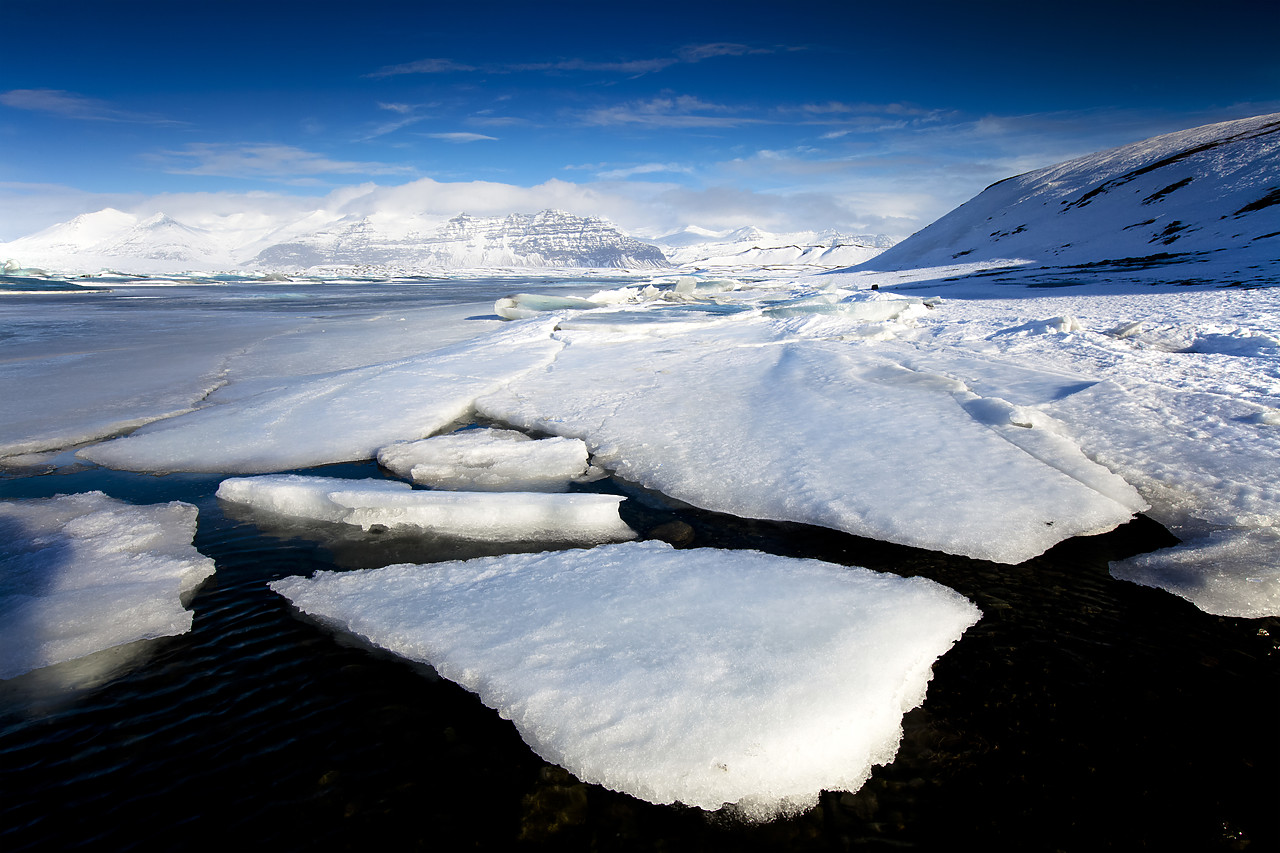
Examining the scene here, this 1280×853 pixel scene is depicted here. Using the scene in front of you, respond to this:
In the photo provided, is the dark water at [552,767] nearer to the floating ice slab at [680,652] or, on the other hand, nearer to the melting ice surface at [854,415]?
the floating ice slab at [680,652]

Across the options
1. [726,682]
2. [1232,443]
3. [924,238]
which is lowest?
[726,682]

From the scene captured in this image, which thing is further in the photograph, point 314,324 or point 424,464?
point 314,324

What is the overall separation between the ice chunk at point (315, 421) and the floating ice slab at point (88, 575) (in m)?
0.82

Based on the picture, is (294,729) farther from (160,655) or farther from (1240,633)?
(1240,633)

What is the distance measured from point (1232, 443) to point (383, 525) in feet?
18.1

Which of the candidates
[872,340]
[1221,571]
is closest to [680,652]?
[1221,571]

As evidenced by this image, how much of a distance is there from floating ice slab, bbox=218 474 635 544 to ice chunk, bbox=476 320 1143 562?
27.2 inches

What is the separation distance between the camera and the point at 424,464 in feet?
14.8

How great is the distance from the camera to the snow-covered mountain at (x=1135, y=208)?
2178 centimetres

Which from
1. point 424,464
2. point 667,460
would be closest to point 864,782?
point 667,460

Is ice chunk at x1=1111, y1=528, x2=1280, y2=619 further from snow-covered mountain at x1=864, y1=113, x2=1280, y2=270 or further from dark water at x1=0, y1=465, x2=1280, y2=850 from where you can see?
snow-covered mountain at x1=864, y1=113, x2=1280, y2=270

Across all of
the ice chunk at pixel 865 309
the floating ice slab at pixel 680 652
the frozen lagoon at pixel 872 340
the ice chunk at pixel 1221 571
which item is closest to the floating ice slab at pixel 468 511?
the floating ice slab at pixel 680 652

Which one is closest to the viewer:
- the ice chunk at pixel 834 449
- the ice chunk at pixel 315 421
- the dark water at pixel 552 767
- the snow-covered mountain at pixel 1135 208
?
the dark water at pixel 552 767

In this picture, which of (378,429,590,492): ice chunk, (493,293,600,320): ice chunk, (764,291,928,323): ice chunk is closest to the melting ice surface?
(378,429,590,492): ice chunk
